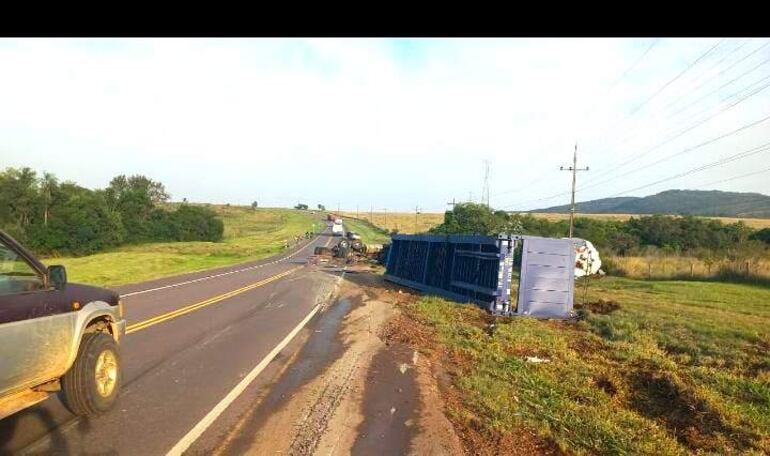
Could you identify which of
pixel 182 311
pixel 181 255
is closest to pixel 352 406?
pixel 182 311

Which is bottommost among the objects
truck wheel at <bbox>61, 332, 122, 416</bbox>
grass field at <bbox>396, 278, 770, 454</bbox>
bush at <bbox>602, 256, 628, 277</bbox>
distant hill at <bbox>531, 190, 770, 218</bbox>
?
bush at <bbox>602, 256, 628, 277</bbox>

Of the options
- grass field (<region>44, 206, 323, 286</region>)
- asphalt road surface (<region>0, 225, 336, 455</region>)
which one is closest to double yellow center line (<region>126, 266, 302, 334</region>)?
asphalt road surface (<region>0, 225, 336, 455</region>)

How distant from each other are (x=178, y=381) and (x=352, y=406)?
246 centimetres

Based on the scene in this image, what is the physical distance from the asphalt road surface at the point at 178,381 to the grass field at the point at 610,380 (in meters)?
2.74

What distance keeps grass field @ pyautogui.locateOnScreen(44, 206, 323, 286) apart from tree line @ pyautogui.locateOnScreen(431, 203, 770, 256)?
2029cm

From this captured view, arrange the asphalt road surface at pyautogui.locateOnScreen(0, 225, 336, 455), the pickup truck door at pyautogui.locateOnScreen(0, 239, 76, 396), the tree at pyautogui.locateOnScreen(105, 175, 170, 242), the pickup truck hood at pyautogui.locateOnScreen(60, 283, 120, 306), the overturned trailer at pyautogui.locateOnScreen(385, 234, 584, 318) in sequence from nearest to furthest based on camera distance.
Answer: the pickup truck door at pyautogui.locateOnScreen(0, 239, 76, 396) < the asphalt road surface at pyautogui.locateOnScreen(0, 225, 336, 455) < the pickup truck hood at pyautogui.locateOnScreen(60, 283, 120, 306) < the overturned trailer at pyautogui.locateOnScreen(385, 234, 584, 318) < the tree at pyautogui.locateOnScreen(105, 175, 170, 242)

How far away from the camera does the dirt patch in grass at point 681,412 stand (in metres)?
6.50

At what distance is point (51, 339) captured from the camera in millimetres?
5832

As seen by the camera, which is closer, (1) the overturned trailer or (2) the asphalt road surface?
(2) the asphalt road surface

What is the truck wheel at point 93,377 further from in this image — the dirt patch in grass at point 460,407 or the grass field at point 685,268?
the grass field at point 685,268

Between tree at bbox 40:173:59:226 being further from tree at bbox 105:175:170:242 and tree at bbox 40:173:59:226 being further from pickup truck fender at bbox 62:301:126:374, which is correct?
pickup truck fender at bbox 62:301:126:374

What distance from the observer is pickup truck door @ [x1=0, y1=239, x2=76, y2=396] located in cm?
522

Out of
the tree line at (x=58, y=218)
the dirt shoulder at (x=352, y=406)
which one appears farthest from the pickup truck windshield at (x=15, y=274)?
the tree line at (x=58, y=218)
